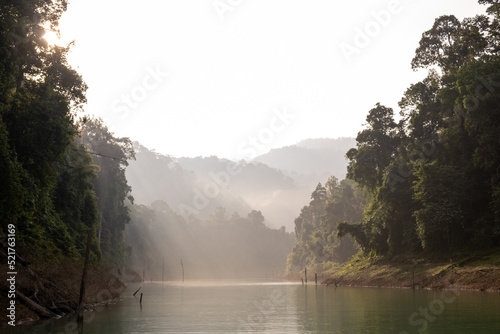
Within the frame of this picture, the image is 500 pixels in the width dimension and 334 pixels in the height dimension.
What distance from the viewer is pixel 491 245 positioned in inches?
1828

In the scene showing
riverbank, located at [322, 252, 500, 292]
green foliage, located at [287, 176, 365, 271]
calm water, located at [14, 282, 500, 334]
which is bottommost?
calm water, located at [14, 282, 500, 334]

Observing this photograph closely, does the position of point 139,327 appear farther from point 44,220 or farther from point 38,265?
point 44,220

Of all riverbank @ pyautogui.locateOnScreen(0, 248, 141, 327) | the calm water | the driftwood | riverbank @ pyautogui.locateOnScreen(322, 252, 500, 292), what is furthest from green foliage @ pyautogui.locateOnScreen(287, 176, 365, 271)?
the driftwood

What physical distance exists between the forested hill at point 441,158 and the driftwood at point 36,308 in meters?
40.0

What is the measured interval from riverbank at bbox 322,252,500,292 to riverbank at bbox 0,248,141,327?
114 ft

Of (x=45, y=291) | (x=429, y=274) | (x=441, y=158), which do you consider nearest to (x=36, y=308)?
(x=45, y=291)

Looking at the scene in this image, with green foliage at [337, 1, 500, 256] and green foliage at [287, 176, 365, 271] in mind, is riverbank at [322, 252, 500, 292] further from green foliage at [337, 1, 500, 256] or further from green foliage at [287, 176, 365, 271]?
green foliage at [287, 176, 365, 271]

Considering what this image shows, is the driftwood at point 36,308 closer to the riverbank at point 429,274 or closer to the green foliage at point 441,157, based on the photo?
the riverbank at point 429,274

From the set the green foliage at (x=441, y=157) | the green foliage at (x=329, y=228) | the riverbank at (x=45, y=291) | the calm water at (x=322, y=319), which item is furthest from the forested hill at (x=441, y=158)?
the riverbank at (x=45, y=291)

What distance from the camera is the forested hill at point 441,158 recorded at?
154 ft

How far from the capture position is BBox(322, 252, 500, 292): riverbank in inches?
1657

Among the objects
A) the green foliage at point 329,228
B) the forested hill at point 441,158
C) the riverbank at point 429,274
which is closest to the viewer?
the riverbank at point 429,274

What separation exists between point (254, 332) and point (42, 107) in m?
24.7

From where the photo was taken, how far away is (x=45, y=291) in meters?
29.2
